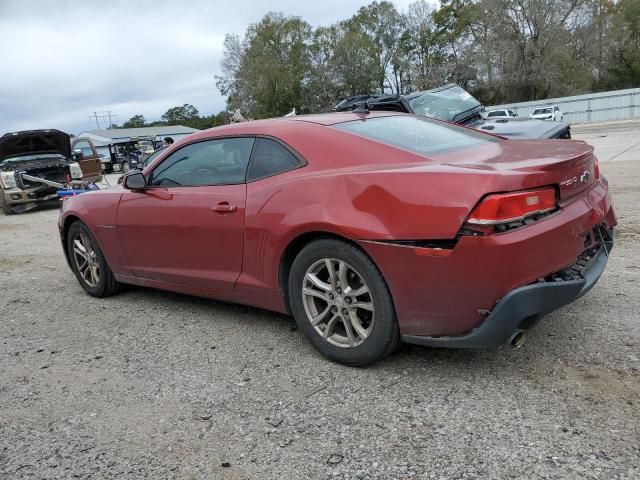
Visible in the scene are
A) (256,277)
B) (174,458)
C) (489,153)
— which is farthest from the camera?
(256,277)

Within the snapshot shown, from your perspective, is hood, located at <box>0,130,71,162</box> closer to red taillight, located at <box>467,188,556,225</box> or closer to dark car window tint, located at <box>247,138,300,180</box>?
dark car window tint, located at <box>247,138,300,180</box>

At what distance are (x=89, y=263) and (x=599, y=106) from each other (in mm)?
41185

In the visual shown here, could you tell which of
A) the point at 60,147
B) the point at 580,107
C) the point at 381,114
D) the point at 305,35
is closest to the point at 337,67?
the point at 305,35

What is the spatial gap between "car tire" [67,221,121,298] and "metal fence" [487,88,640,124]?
39525 mm

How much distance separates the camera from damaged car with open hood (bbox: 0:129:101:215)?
44.2 ft

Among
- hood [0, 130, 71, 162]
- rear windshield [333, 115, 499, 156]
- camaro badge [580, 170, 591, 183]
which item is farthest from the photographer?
hood [0, 130, 71, 162]

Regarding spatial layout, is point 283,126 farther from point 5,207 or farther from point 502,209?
point 5,207

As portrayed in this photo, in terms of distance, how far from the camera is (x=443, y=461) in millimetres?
2365

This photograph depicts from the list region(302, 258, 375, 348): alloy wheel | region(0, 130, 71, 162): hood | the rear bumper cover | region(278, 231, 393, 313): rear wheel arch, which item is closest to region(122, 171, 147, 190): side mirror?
region(278, 231, 393, 313): rear wheel arch

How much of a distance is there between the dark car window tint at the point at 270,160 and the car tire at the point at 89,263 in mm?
2070

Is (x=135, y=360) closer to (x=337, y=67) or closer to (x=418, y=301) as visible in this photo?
(x=418, y=301)

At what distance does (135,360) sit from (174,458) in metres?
1.28

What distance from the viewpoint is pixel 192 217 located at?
12.8ft

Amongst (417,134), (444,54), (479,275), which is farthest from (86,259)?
(444,54)
